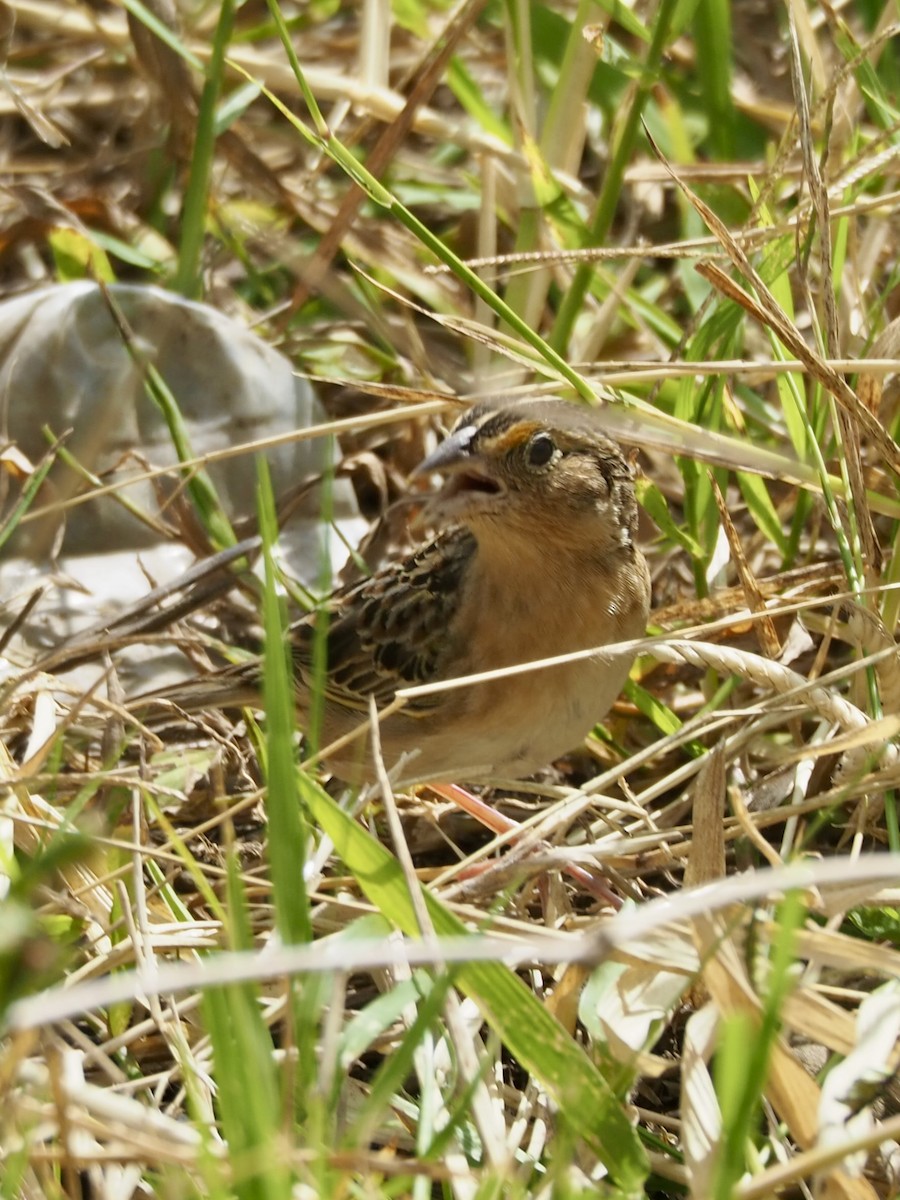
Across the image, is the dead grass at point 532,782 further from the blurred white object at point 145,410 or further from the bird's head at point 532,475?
the blurred white object at point 145,410

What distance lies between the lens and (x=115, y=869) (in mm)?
3102

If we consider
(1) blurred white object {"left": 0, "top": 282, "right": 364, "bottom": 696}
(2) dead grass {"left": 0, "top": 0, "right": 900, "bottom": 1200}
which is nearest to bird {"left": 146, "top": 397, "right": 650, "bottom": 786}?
(2) dead grass {"left": 0, "top": 0, "right": 900, "bottom": 1200}

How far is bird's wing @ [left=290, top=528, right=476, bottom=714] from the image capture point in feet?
13.0

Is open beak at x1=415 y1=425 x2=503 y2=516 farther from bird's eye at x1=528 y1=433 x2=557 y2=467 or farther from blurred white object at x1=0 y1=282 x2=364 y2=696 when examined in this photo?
blurred white object at x1=0 y1=282 x2=364 y2=696

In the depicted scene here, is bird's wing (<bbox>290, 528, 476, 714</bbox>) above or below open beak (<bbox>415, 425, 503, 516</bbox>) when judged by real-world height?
below

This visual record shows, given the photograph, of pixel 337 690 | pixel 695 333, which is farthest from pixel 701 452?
pixel 337 690

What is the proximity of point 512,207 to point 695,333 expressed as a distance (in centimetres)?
118

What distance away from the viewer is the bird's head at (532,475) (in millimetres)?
3529

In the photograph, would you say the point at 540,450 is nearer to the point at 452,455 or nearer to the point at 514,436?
the point at 514,436

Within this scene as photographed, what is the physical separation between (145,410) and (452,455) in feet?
5.57

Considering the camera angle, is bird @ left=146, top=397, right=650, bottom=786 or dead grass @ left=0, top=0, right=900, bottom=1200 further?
bird @ left=146, top=397, right=650, bottom=786

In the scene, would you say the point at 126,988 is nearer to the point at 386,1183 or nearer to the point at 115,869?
the point at 386,1183

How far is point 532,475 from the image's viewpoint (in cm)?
353

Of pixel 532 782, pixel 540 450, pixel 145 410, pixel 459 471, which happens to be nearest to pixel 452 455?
pixel 459 471
